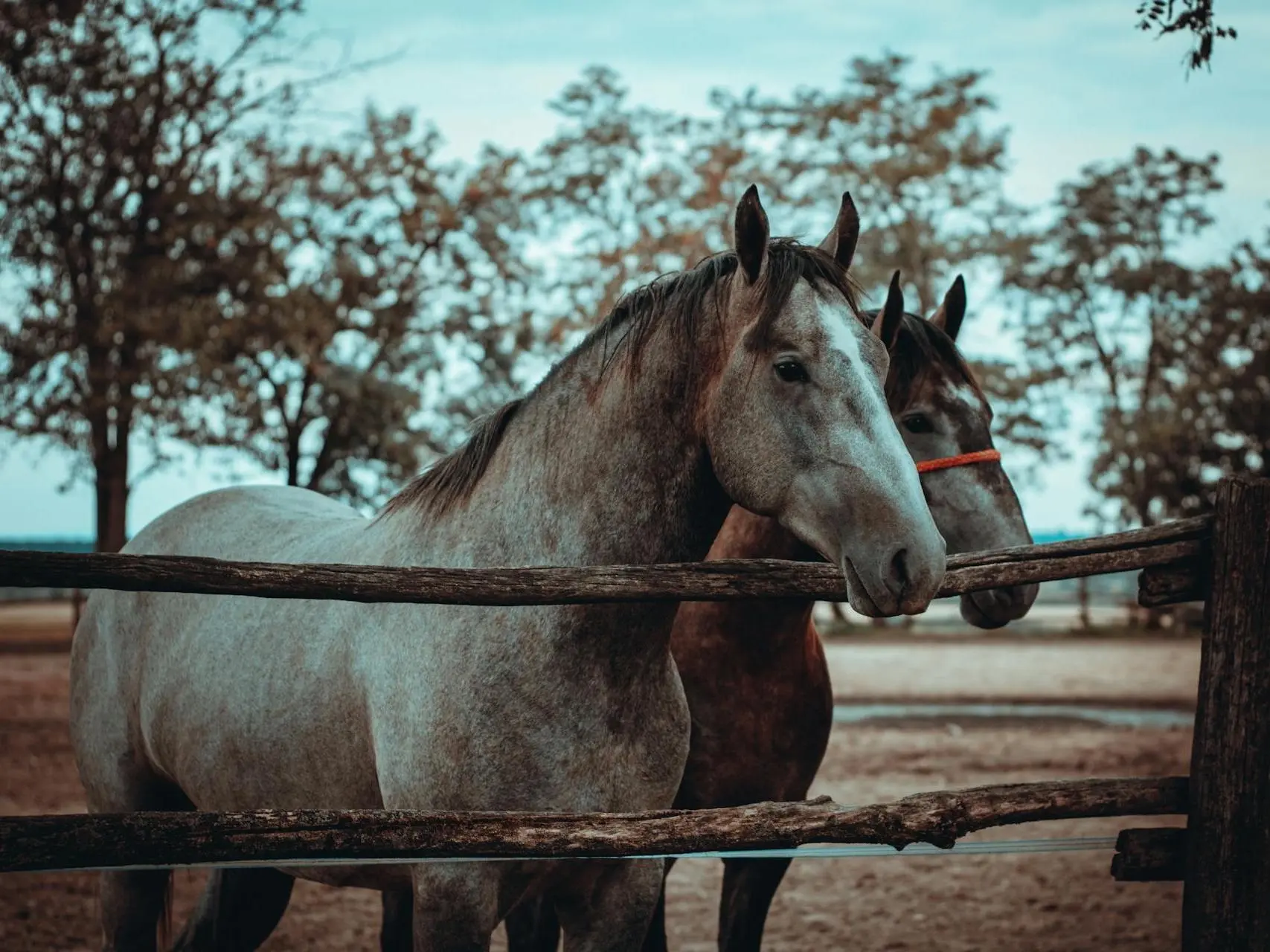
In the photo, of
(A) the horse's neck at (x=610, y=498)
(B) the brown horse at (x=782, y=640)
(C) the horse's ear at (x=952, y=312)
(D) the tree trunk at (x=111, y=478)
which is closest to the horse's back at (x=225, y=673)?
(A) the horse's neck at (x=610, y=498)

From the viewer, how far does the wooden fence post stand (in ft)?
9.87

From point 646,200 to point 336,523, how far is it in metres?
23.1

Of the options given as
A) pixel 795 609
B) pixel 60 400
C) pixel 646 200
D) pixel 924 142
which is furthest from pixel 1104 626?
pixel 795 609

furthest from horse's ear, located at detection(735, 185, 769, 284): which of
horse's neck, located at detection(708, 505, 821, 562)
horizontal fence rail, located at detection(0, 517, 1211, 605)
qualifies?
horse's neck, located at detection(708, 505, 821, 562)

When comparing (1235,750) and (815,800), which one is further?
(1235,750)

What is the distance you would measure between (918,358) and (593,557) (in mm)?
1598

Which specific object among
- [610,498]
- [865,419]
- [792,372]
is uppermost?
[792,372]

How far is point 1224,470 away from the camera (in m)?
26.7

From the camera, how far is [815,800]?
290 centimetres

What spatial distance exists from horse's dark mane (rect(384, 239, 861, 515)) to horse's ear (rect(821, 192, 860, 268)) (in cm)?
10

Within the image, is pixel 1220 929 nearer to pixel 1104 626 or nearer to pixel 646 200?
pixel 646 200

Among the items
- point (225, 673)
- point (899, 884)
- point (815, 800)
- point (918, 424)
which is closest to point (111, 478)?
point (899, 884)

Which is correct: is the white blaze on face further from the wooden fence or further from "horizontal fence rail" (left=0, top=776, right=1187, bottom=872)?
"horizontal fence rail" (left=0, top=776, right=1187, bottom=872)

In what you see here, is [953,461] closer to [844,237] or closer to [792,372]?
[844,237]
